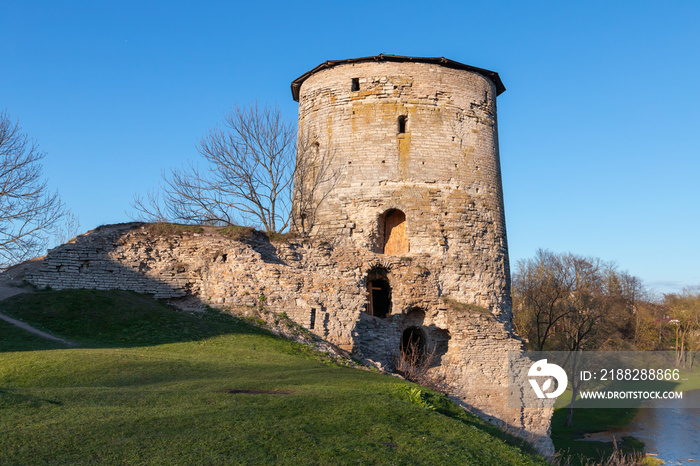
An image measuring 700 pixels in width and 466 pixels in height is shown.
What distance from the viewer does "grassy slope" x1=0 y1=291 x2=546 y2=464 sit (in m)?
5.30

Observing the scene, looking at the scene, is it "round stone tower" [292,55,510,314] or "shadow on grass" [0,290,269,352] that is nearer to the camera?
"shadow on grass" [0,290,269,352]

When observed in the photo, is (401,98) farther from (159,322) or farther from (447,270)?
(159,322)

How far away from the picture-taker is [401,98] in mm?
17734

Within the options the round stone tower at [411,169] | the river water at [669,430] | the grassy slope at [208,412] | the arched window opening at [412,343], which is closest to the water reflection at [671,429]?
the river water at [669,430]

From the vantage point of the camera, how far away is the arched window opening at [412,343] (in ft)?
53.8

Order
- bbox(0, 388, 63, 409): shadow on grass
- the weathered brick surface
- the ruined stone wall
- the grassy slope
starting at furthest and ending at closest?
the weathered brick surface
the ruined stone wall
bbox(0, 388, 63, 409): shadow on grass
the grassy slope

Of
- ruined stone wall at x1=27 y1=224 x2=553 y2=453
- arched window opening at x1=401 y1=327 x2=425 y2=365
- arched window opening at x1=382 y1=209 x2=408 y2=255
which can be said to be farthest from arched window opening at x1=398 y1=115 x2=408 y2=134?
arched window opening at x1=401 y1=327 x2=425 y2=365

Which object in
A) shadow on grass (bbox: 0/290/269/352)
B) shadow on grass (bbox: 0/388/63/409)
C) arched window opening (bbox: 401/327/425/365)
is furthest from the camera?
arched window opening (bbox: 401/327/425/365)

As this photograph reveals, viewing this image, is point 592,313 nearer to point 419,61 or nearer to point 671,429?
point 671,429

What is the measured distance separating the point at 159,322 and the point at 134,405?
21.4 feet

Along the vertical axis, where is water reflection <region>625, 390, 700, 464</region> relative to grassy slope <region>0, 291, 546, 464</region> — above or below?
below

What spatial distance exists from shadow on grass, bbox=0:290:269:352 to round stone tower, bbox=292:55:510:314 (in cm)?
562

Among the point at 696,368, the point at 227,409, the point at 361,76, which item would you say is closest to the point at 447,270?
the point at 361,76

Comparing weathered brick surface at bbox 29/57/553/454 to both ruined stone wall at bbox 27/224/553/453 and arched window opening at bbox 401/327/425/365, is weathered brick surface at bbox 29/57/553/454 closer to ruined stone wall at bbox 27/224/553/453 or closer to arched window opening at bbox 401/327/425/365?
ruined stone wall at bbox 27/224/553/453
